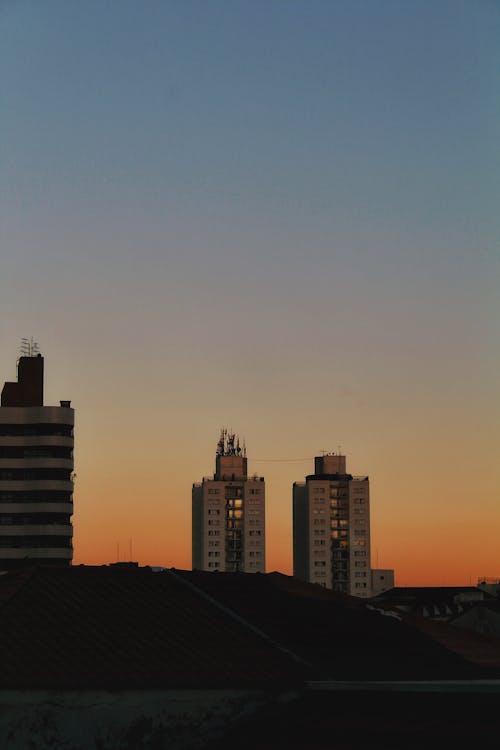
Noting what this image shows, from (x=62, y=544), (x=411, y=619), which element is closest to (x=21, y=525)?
(x=62, y=544)

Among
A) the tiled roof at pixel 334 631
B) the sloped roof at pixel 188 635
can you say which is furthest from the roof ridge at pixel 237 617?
the tiled roof at pixel 334 631

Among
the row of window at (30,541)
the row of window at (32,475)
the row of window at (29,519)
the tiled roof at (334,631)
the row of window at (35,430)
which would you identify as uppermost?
the row of window at (35,430)

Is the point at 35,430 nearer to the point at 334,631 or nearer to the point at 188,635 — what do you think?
the point at 334,631

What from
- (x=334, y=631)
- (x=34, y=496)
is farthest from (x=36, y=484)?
(x=334, y=631)

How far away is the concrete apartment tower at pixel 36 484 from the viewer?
5689 inches

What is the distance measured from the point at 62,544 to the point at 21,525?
18.1 ft

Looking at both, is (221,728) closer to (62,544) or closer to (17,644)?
(17,644)

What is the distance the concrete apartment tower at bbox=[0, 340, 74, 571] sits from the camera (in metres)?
144

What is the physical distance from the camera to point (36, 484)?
146m

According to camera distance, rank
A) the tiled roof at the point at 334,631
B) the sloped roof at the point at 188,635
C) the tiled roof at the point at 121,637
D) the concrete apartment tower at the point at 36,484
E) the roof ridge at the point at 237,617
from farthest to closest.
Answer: the concrete apartment tower at the point at 36,484
the tiled roof at the point at 334,631
the roof ridge at the point at 237,617
the sloped roof at the point at 188,635
the tiled roof at the point at 121,637

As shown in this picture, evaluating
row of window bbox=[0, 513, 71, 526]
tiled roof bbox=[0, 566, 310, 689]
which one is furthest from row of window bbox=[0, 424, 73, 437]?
tiled roof bbox=[0, 566, 310, 689]

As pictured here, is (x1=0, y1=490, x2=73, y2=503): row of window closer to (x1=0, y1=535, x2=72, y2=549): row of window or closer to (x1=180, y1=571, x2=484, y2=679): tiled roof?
(x1=0, y1=535, x2=72, y2=549): row of window

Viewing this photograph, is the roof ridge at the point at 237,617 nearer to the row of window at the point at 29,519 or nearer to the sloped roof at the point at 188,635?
the sloped roof at the point at 188,635

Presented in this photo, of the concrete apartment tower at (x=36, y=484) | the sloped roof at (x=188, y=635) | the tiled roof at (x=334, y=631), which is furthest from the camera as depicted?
the concrete apartment tower at (x=36, y=484)
